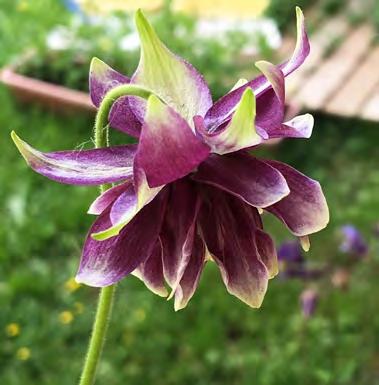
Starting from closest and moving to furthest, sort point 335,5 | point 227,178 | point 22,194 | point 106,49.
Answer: point 227,178
point 22,194
point 106,49
point 335,5

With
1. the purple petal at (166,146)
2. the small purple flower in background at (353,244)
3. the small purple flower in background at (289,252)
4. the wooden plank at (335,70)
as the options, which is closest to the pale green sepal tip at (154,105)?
the purple petal at (166,146)

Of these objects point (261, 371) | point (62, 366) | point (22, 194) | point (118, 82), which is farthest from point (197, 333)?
point (118, 82)

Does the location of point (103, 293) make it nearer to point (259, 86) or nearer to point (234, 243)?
point (234, 243)

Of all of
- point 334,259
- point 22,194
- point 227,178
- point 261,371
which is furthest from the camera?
point 22,194

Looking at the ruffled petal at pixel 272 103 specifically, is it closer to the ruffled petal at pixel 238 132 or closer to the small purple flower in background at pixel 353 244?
the ruffled petal at pixel 238 132

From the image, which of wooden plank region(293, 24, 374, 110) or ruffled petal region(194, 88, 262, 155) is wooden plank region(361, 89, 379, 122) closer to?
wooden plank region(293, 24, 374, 110)

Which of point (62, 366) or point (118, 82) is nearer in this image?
point (118, 82)

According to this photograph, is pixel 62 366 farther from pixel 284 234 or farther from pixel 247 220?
pixel 247 220

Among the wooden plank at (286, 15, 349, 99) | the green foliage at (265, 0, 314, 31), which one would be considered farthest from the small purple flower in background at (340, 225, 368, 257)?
the green foliage at (265, 0, 314, 31)
